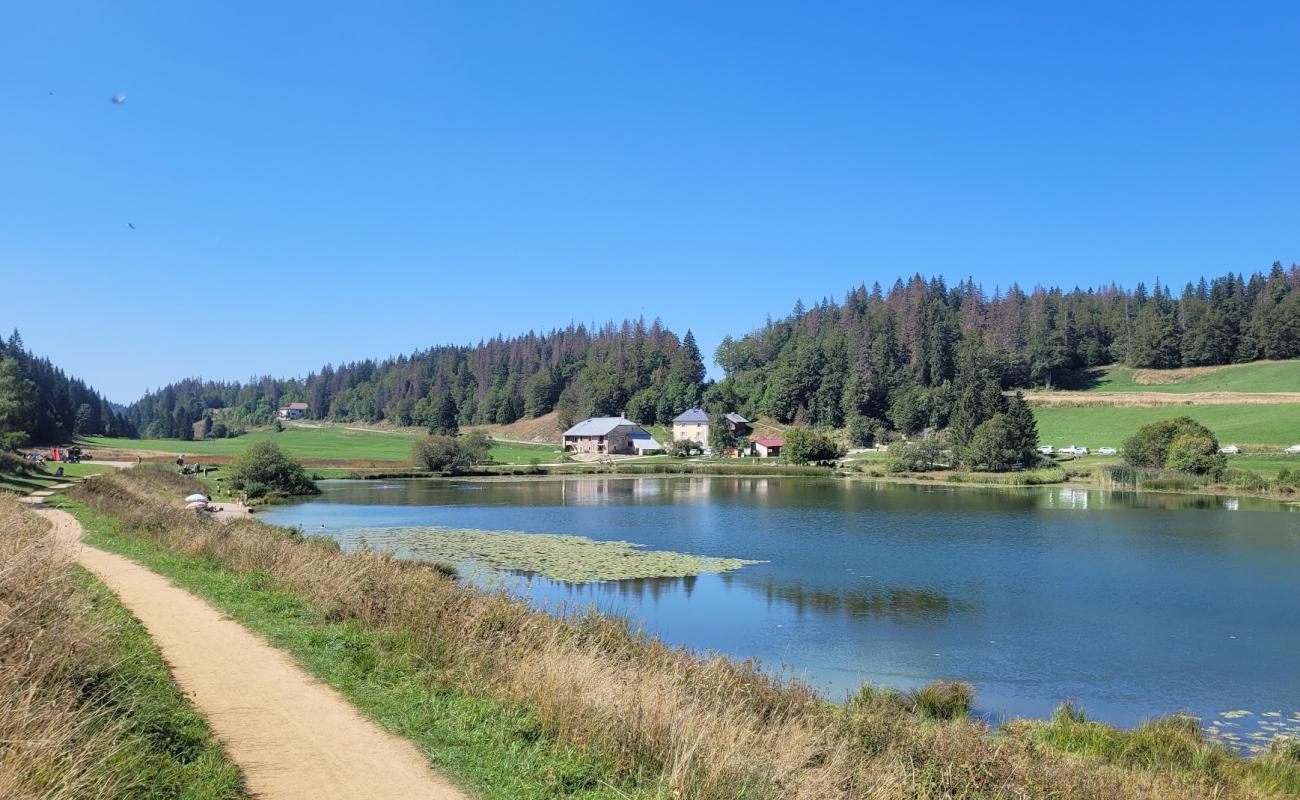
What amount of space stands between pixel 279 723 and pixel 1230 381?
137990 mm

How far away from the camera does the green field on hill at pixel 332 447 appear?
4198 inches

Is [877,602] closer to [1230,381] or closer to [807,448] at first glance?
[807,448]

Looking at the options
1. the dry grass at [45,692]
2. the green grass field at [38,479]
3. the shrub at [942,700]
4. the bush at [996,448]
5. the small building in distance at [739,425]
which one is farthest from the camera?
the small building in distance at [739,425]

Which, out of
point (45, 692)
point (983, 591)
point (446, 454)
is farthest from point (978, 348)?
point (45, 692)

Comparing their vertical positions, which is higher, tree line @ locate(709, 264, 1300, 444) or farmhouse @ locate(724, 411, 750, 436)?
tree line @ locate(709, 264, 1300, 444)

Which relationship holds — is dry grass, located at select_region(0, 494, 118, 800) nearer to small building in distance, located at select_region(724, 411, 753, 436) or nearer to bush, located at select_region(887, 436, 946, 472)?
bush, located at select_region(887, 436, 946, 472)

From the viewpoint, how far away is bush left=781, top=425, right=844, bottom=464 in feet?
319

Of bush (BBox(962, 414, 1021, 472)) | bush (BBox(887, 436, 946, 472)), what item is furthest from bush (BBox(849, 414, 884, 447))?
bush (BBox(962, 414, 1021, 472))

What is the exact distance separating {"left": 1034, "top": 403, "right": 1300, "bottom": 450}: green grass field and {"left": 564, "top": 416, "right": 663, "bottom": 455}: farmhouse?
5482cm

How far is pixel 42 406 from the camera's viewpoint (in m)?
102

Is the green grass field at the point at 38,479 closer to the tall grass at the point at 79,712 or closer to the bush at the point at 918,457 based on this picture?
the tall grass at the point at 79,712

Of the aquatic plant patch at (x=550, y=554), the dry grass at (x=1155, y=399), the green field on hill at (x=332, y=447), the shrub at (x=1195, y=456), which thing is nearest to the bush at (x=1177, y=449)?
the shrub at (x=1195, y=456)

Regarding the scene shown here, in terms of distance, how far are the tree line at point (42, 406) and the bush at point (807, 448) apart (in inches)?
2883

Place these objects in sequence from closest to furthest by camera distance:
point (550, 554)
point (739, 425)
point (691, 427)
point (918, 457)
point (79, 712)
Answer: point (79, 712)
point (550, 554)
point (918, 457)
point (691, 427)
point (739, 425)
